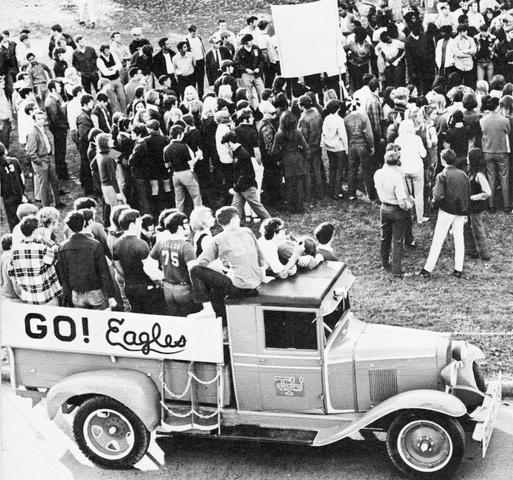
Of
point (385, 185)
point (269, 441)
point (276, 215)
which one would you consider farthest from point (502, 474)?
point (276, 215)

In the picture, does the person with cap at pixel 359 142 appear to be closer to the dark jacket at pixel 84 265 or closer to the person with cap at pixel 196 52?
the person with cap at pixel 196 52

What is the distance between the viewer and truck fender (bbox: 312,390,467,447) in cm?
788

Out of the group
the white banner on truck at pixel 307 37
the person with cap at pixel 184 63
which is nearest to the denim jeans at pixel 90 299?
the white banner on truck at pixel 307 37

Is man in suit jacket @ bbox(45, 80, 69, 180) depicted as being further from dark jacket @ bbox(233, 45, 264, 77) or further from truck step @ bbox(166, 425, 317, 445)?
truck step @ bbox(166, 425, 317, 445)

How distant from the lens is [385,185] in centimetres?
1188

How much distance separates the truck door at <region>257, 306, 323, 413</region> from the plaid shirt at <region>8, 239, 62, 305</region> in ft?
8.52

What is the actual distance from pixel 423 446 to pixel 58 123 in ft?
32.9

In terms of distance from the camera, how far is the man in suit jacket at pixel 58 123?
15672 millimetres

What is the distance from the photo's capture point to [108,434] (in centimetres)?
870

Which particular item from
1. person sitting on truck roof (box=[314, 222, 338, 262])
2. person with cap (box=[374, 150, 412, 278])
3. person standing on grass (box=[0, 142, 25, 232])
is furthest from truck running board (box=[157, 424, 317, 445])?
person standing on grass (box=[0, 142, 25, 232])

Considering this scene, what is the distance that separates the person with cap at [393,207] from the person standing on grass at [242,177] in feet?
6.29

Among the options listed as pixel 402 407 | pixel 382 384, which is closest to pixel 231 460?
pixel 382 384

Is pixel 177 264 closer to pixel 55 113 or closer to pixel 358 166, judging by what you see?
pixel 358 166

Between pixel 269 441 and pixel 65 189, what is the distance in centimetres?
896
